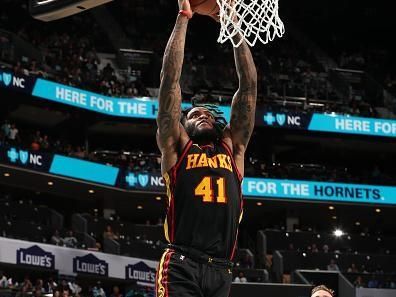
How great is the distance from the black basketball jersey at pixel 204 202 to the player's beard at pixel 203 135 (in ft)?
0.16

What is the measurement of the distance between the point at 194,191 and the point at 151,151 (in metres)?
28.6

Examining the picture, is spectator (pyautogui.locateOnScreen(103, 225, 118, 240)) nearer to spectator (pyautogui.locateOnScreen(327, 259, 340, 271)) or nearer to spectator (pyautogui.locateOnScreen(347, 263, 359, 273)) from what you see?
spectator (pyautogui.locateOnScreen(327, 259, 340, 271))

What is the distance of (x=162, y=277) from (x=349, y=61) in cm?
3359

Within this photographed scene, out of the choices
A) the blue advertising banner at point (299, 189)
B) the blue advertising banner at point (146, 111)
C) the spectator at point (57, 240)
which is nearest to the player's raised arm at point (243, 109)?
the spectator at point (57, 240)

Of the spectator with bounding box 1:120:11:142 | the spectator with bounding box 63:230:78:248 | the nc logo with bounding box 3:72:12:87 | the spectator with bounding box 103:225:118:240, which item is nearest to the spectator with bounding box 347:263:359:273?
the spectator with bounding box 103:225:118:240

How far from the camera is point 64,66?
30.1m

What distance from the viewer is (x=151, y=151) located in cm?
3375

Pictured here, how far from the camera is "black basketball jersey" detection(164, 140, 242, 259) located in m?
5.12

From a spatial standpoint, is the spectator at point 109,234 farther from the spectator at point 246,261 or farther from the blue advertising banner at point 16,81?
the blue advertising banner at point 16,81

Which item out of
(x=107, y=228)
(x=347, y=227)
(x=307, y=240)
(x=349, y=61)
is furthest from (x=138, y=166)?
(x=349, y=61)

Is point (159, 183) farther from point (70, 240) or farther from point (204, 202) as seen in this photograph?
point (204, 202)

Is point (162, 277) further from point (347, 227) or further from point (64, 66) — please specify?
point (347, 227)

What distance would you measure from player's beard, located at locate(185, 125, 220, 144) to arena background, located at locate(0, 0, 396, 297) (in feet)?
49.7

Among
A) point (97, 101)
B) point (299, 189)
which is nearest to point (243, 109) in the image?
point (97, 101)
